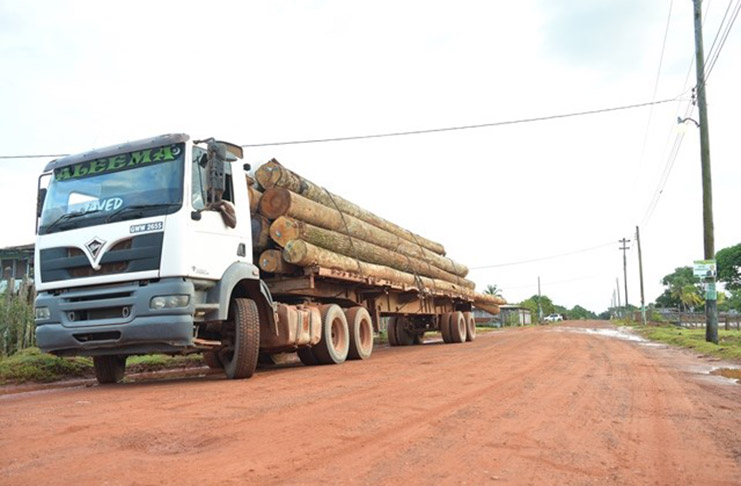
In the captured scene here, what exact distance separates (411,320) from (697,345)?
8756 millimetres

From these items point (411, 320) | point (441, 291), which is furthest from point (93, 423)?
point (411, 320)

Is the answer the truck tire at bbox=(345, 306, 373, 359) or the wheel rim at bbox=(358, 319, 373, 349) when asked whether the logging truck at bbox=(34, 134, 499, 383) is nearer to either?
the truck tire at bbox=(345, 306, 373, 359)

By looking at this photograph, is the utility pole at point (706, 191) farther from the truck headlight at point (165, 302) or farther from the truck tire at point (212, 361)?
the truck headlight at point (165, 302)

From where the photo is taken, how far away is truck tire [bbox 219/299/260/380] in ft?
25.6

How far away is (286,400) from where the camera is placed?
5.91 meters

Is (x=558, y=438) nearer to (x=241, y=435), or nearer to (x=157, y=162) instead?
(x=241, y=435)

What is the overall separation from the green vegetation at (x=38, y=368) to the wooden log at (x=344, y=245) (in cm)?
454

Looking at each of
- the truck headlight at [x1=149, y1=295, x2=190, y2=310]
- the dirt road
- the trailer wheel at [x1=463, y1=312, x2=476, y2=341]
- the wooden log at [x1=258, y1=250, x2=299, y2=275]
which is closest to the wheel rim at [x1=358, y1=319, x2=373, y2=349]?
the wooden log at [x1=258, y1=250, x2=299, y2=275]

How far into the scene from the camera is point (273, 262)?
9.88 meters

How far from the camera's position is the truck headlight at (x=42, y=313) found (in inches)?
288

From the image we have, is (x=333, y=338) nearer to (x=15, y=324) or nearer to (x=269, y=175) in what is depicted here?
(x=269, y=175)

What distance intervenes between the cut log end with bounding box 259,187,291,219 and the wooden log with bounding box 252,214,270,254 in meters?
0.12

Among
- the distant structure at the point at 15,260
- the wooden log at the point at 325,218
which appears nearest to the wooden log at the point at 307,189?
the wooden log at the point at 325,218

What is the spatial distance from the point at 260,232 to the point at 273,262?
2.06 feet
